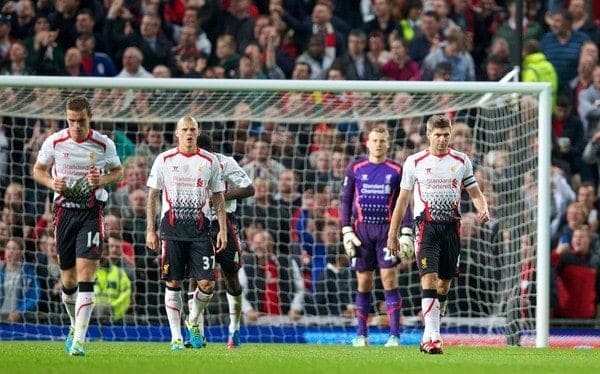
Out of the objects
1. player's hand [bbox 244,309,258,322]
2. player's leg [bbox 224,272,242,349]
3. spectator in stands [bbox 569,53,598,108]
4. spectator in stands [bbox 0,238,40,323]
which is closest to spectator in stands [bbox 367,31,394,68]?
spectator in stands [bbox 569,53,598,108]

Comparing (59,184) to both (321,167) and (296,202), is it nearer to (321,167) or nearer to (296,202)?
(296,202)

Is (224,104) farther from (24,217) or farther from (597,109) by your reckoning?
(597,109)

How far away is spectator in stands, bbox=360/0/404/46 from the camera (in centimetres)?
2044

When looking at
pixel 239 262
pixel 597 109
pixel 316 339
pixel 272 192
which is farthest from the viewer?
pixel 597 109

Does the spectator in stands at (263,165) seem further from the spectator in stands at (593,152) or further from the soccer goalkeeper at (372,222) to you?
the spectator in stands at (593,152)

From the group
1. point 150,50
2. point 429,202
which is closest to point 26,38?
point 150,50

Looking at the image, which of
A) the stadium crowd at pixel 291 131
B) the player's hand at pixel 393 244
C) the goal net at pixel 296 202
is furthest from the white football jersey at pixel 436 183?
the stadium crowd at pixel 291 131

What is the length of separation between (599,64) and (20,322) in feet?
29.1

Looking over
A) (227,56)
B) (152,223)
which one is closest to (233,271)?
(152,223)

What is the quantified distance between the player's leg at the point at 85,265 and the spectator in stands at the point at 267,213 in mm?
5544

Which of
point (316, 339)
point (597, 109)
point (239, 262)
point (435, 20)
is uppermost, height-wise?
point (435, 20)

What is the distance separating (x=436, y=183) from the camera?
12.5 metres

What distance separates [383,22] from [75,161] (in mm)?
9251

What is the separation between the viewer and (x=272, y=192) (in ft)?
57.6
